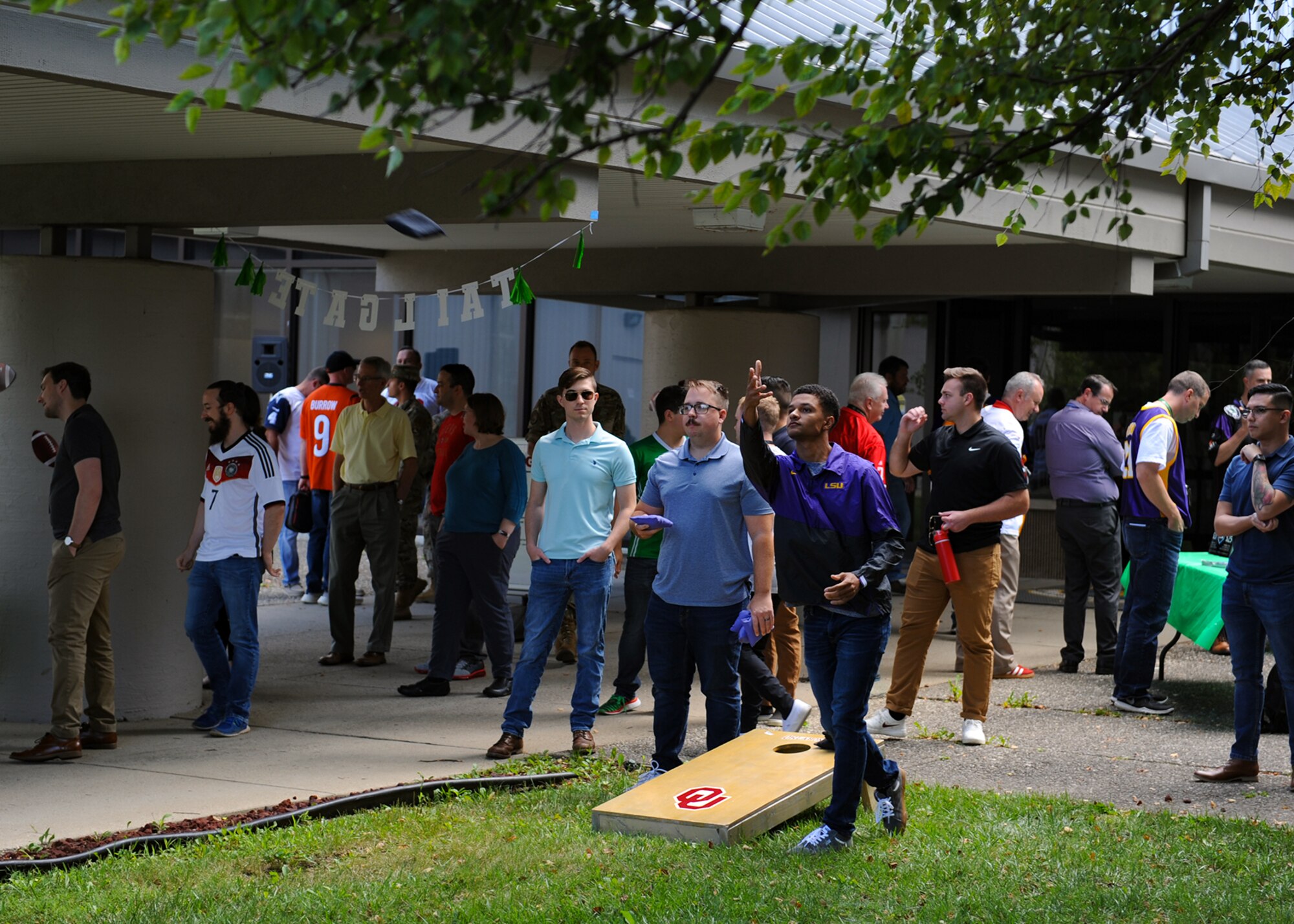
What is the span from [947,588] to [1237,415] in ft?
14.9

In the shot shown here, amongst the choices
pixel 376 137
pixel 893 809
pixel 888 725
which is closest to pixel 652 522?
pixel 893 809

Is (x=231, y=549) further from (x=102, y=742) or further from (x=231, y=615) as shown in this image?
(x=102, y=742)

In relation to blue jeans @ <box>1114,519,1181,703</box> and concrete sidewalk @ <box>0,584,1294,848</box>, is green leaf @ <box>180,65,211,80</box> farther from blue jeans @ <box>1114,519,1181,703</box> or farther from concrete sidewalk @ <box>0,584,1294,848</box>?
blue jeans @ <box>1114,519,1181,703</box>

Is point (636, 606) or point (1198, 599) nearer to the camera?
point (636, 606)

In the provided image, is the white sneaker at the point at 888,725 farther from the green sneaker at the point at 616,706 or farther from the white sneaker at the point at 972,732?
the green sneaker at the point at 616,706

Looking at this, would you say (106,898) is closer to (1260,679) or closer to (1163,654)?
(1260,679)

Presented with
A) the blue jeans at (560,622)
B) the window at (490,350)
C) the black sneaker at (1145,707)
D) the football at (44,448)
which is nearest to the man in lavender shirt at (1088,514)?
the black sneaker at (1145,707)

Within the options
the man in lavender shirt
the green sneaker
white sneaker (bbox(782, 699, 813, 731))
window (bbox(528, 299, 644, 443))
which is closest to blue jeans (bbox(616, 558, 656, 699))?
the green sneaker

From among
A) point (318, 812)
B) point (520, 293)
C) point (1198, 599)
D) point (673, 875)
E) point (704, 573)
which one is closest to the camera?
point (673, 875)

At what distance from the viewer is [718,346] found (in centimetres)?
1285

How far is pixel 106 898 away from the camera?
525cm

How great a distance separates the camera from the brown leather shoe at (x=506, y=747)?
25.3ft

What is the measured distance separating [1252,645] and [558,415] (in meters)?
4.75

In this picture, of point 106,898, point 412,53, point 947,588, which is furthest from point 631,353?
point 412,53
